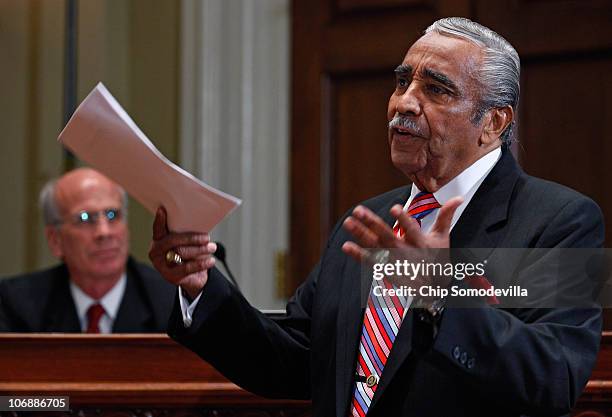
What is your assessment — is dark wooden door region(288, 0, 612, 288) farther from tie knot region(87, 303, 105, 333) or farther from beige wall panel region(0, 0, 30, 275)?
beige wall panel region(0, 0, 30, 275)

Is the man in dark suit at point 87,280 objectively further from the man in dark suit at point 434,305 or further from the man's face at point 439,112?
the man's face at point 439,112

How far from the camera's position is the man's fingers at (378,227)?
1.65 meters

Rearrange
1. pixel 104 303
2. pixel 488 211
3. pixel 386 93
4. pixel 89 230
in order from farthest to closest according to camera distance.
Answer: pixel 386 93 < pixel 89 230 < pixel 104 303 < pixel 488 211

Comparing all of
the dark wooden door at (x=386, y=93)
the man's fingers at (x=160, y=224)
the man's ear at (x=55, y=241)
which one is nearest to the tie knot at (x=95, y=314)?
the man's ear at (x=55, y=241)

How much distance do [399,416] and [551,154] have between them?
7.33ft

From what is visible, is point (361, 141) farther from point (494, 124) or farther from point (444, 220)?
point (444, 220)

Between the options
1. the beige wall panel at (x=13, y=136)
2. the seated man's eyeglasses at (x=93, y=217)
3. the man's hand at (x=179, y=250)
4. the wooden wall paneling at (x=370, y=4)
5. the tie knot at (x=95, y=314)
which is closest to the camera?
the man's hand at (x=179, y=250)

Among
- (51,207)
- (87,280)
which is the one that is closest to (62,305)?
(87,280)

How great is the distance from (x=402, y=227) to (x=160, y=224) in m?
0.51

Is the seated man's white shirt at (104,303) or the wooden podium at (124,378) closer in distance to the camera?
the wooden podium at (124,378)

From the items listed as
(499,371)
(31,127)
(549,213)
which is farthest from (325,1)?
(499,371)

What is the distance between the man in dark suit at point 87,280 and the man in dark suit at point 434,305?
4.73 ft

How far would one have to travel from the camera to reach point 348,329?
2.02m

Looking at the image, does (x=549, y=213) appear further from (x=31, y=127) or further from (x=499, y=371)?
(x=31, y=127)
